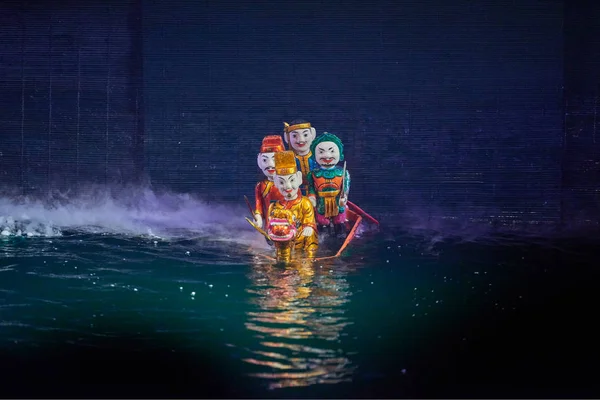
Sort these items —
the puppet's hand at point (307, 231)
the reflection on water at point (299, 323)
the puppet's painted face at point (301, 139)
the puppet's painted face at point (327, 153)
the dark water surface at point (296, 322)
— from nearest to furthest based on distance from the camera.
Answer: the dark water surface at point (296, 322) → the reflection on water at point (299, 323) → the puppet's hand at point (307, 231) → the puppet's painted face at point (327, 153) → the puppet's painted face at point (301, 139)

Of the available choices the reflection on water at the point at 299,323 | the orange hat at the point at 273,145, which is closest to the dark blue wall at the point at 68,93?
the orange hat at the point at 273,145

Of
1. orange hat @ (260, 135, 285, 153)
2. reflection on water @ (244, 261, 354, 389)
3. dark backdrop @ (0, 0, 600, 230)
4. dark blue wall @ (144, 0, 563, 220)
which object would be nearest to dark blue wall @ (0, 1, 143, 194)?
dark backdrop @ (0, 0, 600, 230)

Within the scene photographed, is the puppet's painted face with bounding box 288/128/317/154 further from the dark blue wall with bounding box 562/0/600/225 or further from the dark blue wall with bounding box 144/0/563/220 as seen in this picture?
the dark blue wall with bounding box 562/0/600/225

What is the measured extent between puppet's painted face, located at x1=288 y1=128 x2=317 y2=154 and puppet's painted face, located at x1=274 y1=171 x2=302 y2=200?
31.5 inches

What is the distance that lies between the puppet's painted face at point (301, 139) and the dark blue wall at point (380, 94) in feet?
5.45

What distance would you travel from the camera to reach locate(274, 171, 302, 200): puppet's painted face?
735 cm

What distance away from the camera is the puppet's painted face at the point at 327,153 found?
26.1 ft

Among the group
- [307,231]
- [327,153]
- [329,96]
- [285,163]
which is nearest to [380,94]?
[329,96]

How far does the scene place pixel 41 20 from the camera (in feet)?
32.2

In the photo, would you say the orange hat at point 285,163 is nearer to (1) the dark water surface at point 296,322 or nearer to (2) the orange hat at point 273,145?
(2) the orange hat at point 273,145

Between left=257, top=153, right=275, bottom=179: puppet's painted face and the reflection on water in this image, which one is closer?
the reflection on water

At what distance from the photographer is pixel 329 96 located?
9.80m

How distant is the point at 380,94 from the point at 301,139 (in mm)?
2013

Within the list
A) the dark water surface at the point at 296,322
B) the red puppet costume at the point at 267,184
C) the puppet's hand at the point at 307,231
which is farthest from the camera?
the red puppet costume at the point at 267,184
